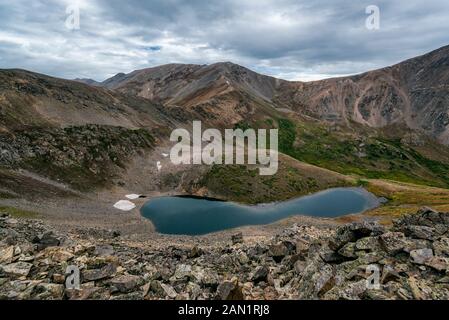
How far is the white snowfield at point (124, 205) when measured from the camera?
101069mm

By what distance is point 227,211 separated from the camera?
104438 millimetres

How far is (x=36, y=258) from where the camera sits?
31328 millimetres

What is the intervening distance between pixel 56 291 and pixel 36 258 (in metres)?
7.60

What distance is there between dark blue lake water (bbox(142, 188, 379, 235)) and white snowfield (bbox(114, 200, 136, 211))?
3.90 metres

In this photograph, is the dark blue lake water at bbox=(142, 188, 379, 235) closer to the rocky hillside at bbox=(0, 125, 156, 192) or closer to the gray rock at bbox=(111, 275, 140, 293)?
the rocky hillside at bbox=(0, 125, 156, 192)

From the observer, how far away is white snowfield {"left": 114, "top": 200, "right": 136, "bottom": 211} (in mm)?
101069

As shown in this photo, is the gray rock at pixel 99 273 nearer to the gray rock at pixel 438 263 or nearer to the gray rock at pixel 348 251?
the gray rock at pixel 348 251

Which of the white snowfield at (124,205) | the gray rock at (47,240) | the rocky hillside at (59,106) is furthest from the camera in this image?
the rocky hillside at (59,106)

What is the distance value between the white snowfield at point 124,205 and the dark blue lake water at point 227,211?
3.90 m

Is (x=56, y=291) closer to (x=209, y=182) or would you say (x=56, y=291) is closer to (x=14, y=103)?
(x=209, y=182)

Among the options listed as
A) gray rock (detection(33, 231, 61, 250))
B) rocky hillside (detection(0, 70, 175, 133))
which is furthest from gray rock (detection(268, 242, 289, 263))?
rocky hillside (detection(0, 70, 175, 133))

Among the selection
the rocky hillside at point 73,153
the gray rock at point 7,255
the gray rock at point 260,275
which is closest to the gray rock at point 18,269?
the gray rock at point 7,255

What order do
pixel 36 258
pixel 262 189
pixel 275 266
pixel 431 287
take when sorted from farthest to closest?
pixel 262 189 → pixel 275 266 → pixel 36 258 → pixel 431 287
